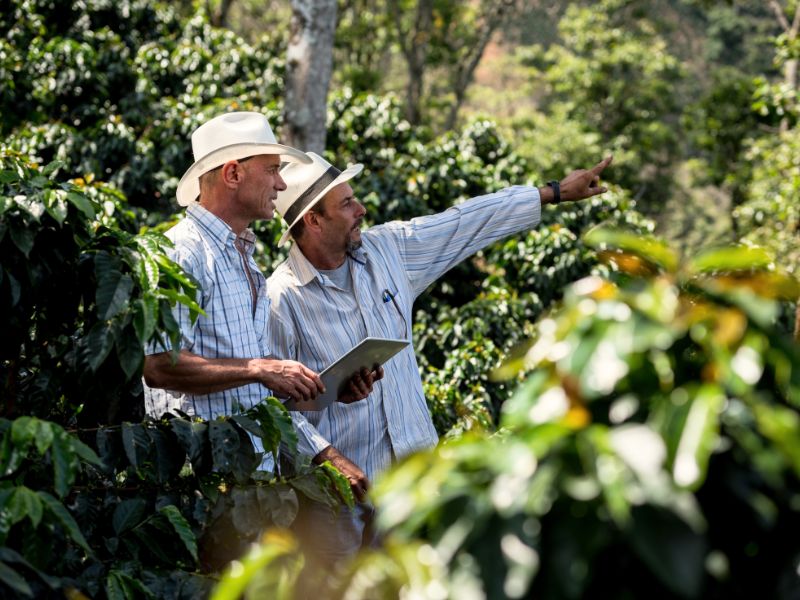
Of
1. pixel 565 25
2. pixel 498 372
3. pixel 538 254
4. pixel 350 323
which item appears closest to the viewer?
pixel 498 372

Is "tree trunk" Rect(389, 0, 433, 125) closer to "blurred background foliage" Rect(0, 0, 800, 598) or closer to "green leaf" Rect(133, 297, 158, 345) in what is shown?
"blurred background foliage" Rect(0, 0, 800, 598)

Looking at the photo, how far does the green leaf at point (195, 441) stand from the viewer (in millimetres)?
2834

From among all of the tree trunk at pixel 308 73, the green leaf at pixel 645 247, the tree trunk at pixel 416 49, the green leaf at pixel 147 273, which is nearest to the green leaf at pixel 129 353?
the green leaf at pixel 147 273

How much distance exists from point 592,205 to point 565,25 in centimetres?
1696

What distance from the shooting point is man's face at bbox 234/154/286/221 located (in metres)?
3.75

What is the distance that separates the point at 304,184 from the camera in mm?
4117

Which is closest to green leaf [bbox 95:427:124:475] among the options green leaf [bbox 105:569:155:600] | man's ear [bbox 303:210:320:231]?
green leaf [bbox 105:569:155:600]

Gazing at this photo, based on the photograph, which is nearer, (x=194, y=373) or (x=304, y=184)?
(x=194, y=373)

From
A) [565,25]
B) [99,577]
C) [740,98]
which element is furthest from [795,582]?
[565,25]

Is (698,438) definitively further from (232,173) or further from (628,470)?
(232,173)

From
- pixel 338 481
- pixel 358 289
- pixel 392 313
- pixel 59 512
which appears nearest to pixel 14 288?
pixel 59 512

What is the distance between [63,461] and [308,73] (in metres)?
6.12

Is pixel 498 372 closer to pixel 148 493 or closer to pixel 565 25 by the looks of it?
pixel 148 493

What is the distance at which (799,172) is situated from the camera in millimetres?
12172
